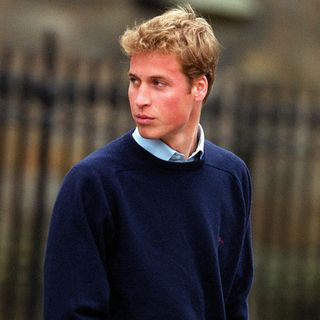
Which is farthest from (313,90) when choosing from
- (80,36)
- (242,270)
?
(242,270)

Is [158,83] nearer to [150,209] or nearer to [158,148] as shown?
[158,148]

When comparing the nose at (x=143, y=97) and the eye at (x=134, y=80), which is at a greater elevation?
the eye at (x=134, y=80)

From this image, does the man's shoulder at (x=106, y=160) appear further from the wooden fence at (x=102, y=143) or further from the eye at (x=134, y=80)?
the wooden fence at (x=102, y=143)

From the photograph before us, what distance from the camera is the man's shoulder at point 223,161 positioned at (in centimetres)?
314

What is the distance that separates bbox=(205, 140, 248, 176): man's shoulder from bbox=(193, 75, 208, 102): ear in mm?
188

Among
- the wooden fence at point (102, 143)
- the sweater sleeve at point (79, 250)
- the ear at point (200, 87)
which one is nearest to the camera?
the sweater sleeve at point (79, 250)

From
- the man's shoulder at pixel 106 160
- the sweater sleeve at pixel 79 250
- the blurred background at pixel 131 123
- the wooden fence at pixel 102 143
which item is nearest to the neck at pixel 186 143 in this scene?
the man's shoulder at pixel 106 160

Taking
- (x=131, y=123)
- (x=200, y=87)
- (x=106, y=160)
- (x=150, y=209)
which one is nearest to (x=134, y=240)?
(x=150, y=209)

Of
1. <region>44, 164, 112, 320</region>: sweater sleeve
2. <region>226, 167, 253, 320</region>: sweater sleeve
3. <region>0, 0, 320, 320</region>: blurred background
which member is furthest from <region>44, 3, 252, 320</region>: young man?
<region>0, 0, 320, 320</region>: blurred background

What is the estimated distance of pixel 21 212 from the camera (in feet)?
23.1

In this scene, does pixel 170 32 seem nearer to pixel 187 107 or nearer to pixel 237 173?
pixel 187 107

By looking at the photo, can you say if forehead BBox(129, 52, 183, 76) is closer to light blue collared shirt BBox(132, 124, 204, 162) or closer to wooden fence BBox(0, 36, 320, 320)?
light blue collared shirt BBox(132, 124, 204, 162)

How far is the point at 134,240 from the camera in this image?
2906 mm

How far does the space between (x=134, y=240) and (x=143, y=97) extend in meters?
0.34
